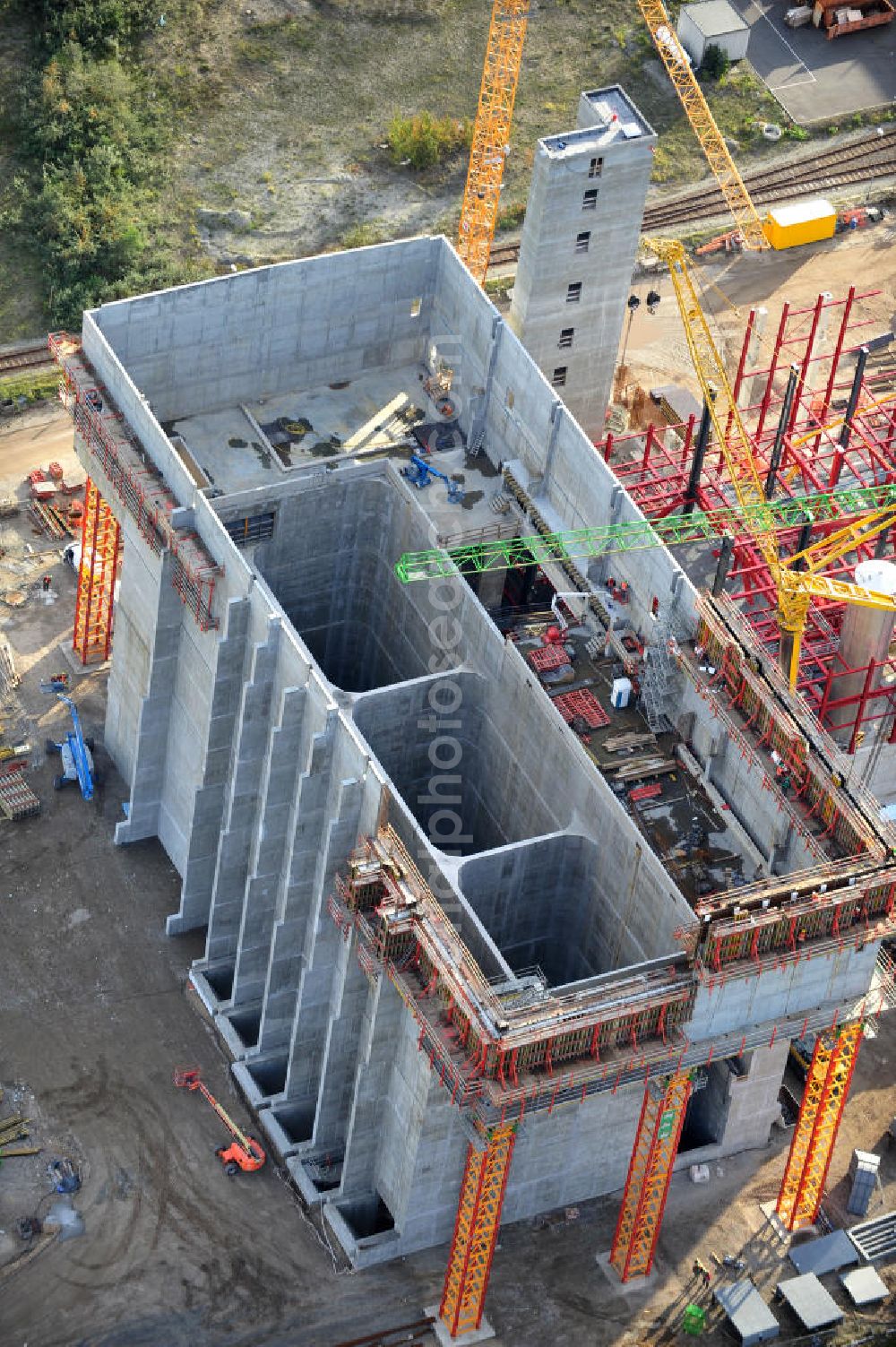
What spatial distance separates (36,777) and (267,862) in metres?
21.5

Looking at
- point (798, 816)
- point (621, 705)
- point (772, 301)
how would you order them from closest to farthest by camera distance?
point (798, 816)
point (621, 705)
point (772, 301)

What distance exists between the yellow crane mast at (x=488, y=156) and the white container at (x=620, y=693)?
50289mm

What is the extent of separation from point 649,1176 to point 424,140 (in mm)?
89964

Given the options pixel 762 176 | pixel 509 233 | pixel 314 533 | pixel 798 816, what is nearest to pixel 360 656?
pixel 314 533

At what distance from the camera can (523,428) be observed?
458 feet

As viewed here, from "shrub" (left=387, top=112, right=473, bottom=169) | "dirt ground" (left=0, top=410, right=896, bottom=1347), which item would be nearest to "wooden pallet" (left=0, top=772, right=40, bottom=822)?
"dirt ground" (left=0, top=410, right=896, bottom=1347)

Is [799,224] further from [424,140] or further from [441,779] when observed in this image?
[441,779]

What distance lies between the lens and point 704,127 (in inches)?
7475

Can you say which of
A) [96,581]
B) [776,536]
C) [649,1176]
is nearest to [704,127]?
[776,536]

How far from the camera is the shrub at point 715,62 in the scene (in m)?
198

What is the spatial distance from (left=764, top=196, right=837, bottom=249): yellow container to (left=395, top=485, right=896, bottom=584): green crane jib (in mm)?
35085

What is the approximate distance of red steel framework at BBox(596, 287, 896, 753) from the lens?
14638 centimetres

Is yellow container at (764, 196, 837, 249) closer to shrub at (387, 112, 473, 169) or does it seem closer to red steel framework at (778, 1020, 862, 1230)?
shrub at (387, 112, 473, 169)

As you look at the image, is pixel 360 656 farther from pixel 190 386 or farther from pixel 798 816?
pixel 798 816
